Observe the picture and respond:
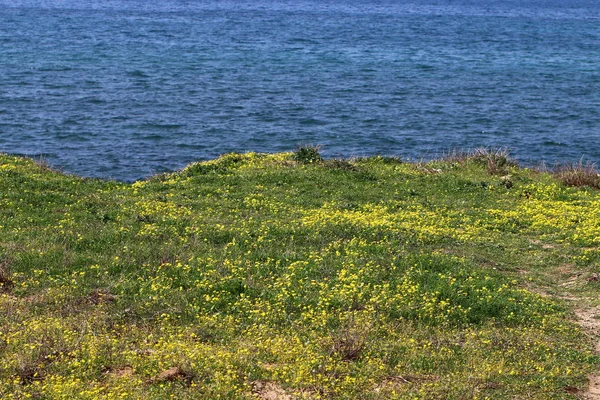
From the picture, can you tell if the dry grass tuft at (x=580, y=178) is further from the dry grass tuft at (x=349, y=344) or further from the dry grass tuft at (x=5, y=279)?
the dry grass tuft at (x=5, y=279)

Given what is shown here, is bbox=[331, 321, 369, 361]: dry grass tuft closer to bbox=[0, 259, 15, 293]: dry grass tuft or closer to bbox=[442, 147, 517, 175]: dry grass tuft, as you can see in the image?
bbox=[0, 259, 15, 293]: dry grass tuft

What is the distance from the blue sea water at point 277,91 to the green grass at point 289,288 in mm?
12984

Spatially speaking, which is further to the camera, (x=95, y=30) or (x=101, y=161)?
(x=95, y=30)

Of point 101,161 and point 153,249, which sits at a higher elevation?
point 153,249

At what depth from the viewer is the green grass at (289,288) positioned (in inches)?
452

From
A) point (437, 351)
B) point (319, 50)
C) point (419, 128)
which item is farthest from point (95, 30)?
point (437, 351)

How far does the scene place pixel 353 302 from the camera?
14.2 m

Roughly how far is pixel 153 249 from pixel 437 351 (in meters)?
6.65

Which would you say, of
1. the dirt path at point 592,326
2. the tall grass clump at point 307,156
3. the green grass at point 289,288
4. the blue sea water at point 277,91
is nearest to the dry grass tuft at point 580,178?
the green grass at point 289,288

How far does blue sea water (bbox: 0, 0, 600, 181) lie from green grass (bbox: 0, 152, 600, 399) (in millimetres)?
12984

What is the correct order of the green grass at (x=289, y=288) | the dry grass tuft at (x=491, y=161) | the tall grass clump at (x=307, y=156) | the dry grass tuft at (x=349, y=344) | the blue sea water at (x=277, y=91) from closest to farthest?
the green grass at (x=289, y=288)
the dry grass tuft at (x=349, y=344)
the tall grass clump at (x=307, y=156)
the dry grass tuft at (x=491, y=161)
the blue sea water at (x=277, y=91)

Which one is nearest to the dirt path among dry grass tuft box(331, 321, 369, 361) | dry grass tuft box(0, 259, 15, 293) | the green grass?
the green grass

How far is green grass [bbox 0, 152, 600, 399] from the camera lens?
37.7 feet

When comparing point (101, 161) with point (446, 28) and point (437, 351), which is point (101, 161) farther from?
point (446, 28)
